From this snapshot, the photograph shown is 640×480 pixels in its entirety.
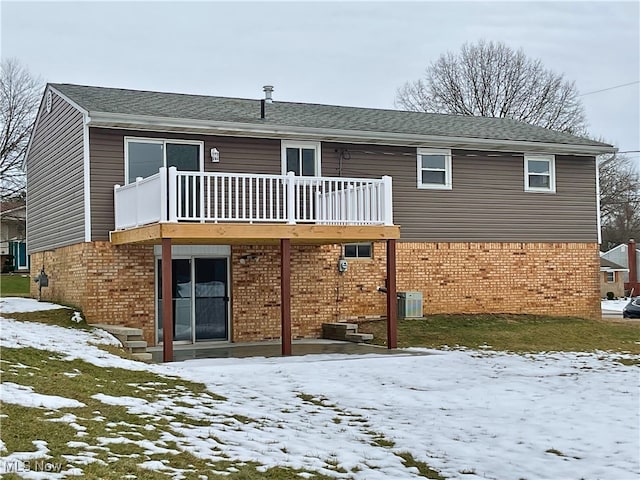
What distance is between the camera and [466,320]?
1953 cm

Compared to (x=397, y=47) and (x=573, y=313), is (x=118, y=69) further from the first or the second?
(x=573, y=313)

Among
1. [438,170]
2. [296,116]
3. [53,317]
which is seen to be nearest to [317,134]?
[296,116]

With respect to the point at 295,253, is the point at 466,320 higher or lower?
lower

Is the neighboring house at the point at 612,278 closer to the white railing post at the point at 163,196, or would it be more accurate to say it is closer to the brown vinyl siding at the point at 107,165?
the brown vinyl siding at the point at 107,165

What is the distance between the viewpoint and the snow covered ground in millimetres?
7473

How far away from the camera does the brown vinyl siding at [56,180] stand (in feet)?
57.8

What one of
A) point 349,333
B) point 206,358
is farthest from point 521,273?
point 206,358

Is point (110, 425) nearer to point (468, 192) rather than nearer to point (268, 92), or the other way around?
point (468, 192)

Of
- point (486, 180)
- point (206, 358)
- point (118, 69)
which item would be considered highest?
point (118, 69)

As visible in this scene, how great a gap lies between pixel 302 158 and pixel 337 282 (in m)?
2.96

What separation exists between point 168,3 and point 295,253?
6.62m

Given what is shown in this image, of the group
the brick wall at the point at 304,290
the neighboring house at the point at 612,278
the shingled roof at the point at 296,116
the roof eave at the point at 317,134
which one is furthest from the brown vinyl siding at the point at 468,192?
the neighboring house at the point at 612,278

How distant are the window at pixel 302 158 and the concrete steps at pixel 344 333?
3416mm

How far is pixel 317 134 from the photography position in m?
18.6
